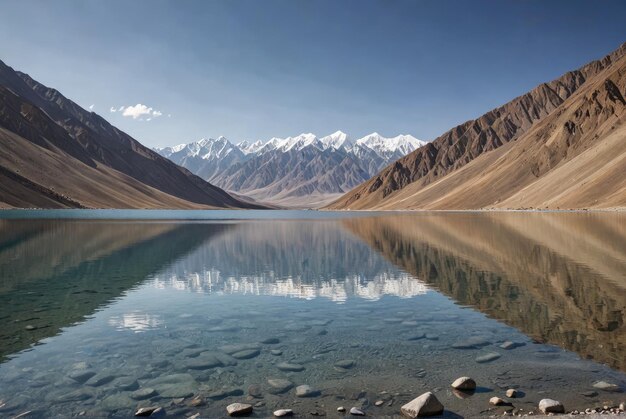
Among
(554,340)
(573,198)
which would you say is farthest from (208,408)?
(573,198)

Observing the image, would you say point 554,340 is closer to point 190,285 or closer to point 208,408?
point 208,408

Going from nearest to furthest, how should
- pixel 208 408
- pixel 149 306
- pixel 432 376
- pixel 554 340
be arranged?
pixel 208 408, pixel 432 376, pixel 554 340, pixel 149 306

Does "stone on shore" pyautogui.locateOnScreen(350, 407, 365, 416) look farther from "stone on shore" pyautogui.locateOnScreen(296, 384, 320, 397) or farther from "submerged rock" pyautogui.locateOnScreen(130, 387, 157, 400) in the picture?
"submerged rock" pyautogui.locateOnScreen(130, 387, 157, 400)

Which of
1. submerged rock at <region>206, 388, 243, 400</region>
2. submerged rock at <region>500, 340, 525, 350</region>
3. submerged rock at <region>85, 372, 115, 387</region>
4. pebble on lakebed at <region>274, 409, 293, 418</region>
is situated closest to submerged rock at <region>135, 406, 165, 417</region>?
submerged rock at <region>206, 388, 243, 400</region>

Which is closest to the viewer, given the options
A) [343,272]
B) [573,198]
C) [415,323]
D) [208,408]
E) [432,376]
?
[208,408]

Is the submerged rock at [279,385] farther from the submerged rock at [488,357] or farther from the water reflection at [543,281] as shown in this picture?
the water reflection at [543,281]

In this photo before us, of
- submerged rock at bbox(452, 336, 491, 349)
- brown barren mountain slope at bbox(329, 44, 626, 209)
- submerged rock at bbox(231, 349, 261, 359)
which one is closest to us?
submerged rock at bbox(231, 349, 261, 359)
